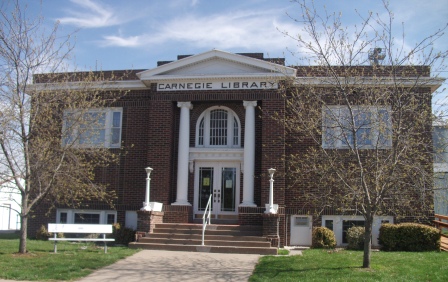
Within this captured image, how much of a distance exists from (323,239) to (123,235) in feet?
23.5

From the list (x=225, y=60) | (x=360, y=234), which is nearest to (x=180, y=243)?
(x=360, y=234)

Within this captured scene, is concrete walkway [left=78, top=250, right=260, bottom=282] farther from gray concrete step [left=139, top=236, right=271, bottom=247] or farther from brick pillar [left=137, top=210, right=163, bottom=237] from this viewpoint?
brick pillar [left=137, top=210, right=163, bottom=237]

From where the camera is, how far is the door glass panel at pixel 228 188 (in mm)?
18672

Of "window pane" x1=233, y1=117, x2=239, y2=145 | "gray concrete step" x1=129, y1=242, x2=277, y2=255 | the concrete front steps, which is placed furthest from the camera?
"window pane" x1=233, y1=117, x2=239, y2=145

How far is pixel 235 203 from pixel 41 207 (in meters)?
7.83

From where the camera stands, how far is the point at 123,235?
17859 mm

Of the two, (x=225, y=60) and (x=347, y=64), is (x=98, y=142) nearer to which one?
(x=225, y=60)

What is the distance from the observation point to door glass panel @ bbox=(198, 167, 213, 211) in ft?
61.7

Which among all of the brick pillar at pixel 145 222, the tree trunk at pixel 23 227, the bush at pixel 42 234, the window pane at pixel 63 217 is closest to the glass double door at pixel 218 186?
the brick pillar at pixel 145 222

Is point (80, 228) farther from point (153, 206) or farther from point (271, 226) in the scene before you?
point (271, 226)

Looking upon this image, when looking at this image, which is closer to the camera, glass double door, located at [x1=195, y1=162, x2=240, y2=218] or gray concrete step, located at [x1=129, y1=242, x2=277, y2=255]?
gray concrete step, located at [x1=129, y1=242, x2=277, y2=255]

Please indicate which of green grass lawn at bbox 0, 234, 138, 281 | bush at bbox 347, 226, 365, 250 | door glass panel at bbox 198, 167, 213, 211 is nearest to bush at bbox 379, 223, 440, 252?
bush at bbox 347, 226, 365, 250

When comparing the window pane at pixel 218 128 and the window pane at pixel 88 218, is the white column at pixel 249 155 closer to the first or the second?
the window pane at pixel 218 128

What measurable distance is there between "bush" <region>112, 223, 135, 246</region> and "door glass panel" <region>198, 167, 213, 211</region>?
2753mm
